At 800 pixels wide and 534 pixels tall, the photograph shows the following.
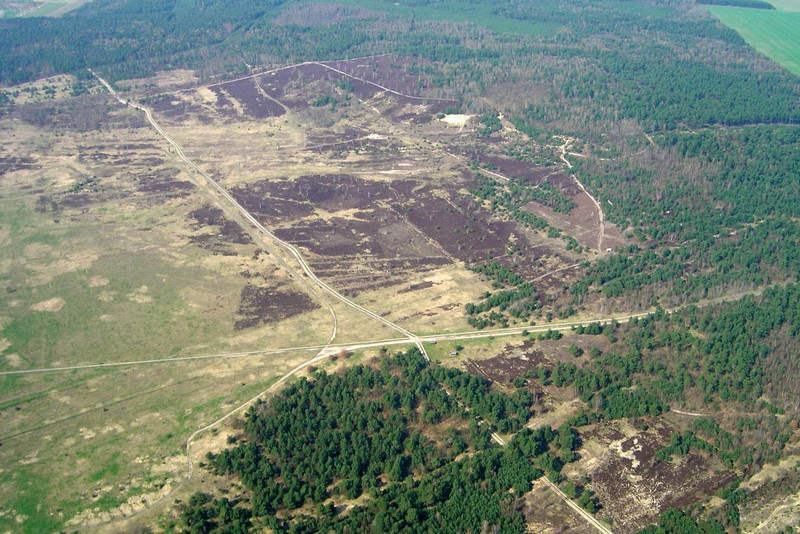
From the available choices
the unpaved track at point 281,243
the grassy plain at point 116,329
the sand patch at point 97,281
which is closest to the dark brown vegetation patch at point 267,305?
the grassy plain at point 116,329

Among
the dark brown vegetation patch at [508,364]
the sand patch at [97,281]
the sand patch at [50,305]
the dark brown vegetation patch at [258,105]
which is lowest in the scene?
the sand patch at [50,305]

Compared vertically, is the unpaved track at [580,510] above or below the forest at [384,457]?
below

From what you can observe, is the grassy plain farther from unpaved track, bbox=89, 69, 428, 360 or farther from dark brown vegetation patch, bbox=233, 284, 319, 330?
unpaved track, bbox=89, 69, 428, 360

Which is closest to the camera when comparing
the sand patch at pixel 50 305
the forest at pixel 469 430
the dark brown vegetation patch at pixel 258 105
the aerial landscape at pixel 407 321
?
the forest at pixel 469 430

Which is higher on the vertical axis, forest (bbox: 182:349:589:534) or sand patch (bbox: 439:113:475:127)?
sand patch (bbox: 439:113:475:127)

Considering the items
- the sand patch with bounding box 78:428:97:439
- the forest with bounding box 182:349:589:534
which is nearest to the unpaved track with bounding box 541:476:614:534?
the forest with bounding box 182:349:589:534

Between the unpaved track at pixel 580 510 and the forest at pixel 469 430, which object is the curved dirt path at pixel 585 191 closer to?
the forest at pixel 469 430

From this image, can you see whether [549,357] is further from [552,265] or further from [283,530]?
[283,530]
